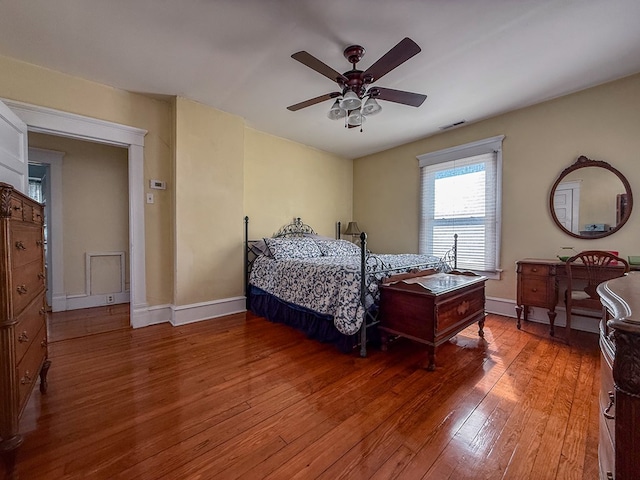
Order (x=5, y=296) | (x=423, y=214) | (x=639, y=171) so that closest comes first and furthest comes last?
1. (x=5, y=296)
2. (x=639, y=171)
3. (x=423, y=214)

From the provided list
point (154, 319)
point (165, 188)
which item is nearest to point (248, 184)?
point (165, 188)

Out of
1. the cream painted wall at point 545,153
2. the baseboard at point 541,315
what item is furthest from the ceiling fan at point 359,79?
the baseboard at point 541,315

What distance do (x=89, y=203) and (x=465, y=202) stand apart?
5.52 meters

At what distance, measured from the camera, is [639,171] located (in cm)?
264

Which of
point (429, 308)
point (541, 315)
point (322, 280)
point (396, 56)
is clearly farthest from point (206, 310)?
point (541, 315)

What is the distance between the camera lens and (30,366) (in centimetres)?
146

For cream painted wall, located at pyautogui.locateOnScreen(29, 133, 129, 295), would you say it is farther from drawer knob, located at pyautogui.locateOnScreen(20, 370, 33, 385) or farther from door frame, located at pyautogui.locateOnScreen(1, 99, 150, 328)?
drawer knob, located at pyautogui.locateOnScreen(20, 370, 33, 385)

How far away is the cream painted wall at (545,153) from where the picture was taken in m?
2.71

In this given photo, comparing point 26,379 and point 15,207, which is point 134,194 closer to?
point 15,207

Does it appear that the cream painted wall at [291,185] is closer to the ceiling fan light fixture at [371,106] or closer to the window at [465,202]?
the window at [465,202]

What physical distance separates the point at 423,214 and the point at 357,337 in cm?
261

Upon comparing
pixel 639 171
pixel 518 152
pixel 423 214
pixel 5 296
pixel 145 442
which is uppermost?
pixel 518 152

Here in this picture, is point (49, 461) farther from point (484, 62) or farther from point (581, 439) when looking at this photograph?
point (484, 62)

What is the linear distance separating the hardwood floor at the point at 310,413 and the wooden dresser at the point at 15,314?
22cm
